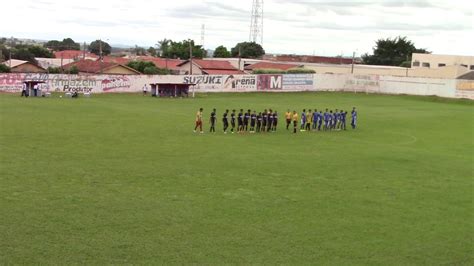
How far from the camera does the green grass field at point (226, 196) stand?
37.2 feet

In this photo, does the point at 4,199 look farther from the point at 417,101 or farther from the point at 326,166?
the point at 417,101

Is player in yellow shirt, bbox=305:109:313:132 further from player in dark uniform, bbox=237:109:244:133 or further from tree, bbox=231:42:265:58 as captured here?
tree, bbox=231:42:265:58

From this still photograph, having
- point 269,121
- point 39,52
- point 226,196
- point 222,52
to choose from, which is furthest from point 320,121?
point 222,52

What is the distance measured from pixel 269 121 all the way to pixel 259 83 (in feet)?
97.3

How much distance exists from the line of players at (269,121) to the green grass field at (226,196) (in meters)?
0.90

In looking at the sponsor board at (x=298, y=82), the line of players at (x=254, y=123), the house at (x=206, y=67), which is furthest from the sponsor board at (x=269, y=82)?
the line of players at (x=254, y=123)

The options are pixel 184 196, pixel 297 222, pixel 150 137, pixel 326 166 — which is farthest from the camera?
pixel 150 137

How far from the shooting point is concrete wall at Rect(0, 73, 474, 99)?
48188 millimetres

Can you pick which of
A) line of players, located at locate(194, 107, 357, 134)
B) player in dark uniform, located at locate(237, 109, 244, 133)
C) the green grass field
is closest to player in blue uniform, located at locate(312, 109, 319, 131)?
line of players, located at locate(194, 107, 357, 134)

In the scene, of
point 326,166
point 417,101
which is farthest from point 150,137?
point 417,101

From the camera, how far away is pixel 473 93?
56906 mm

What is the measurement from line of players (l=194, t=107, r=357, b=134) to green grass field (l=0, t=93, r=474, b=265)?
2.96ft

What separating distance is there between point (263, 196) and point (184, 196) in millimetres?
2114

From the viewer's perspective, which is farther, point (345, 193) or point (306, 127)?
point (306, 127)
